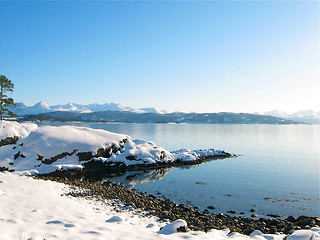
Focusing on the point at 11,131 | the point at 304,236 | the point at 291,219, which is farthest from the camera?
the point at 11,131

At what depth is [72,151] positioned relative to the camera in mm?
29344

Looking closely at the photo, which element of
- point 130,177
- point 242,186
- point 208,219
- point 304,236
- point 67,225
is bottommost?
point 130,177

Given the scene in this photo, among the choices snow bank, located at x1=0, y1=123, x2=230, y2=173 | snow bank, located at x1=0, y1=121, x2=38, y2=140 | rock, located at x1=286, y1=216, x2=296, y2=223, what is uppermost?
snow bank, located at x1=0, y1=121, x2=38, y2=140

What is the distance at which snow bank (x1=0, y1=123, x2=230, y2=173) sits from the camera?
1030 inches

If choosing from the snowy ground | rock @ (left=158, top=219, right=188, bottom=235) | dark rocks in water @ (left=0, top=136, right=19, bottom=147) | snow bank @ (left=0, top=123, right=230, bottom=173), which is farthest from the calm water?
dark rocks in water @ (left=0, top=136, right=19, bottom=147)

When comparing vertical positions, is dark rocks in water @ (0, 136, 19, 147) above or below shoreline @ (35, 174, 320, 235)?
above

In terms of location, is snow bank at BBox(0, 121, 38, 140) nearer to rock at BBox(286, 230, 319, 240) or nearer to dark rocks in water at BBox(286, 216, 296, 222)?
dark rocks in water at BBox(286, 216, 296, 222)

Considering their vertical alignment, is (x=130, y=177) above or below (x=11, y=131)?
below

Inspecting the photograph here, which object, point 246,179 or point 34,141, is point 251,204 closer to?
point 246,179

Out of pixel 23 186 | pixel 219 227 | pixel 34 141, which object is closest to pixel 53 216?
pixel 23 186

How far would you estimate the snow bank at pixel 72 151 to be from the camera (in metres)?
26.2

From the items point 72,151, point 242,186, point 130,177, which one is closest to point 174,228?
point 242,186

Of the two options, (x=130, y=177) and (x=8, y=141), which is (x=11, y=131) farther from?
(x=130, y=177)

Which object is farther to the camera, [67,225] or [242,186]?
[242,186]
